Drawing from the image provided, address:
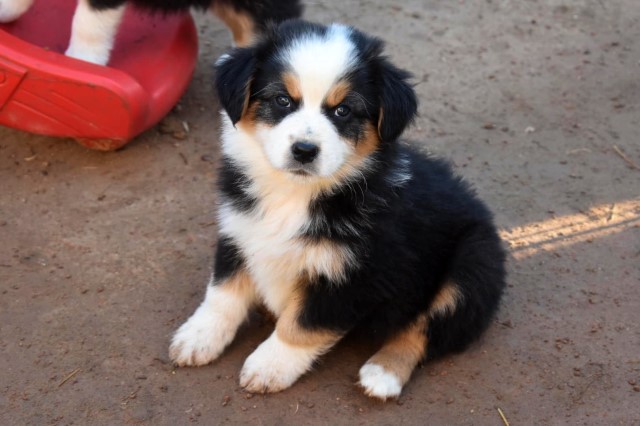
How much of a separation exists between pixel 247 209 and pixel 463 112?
2.44 m

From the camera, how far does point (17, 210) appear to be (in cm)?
436

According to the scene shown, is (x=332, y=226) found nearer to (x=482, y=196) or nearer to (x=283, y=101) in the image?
(x=283, y=101)

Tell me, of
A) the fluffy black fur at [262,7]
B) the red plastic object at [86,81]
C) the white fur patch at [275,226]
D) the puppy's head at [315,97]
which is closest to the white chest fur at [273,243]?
the white fur patch at [275,226]

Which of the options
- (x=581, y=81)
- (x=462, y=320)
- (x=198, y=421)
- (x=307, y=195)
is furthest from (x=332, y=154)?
(x=581, y=81)

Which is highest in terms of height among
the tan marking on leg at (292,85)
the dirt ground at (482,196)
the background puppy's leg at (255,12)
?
the tan marking on leg at (292,85)

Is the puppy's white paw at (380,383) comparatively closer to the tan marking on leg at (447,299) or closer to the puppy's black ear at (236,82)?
the tan marking on leg at (447,299)

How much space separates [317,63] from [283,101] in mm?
188

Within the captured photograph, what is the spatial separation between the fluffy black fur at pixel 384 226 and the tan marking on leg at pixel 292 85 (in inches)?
1.8

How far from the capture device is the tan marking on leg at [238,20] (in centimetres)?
530

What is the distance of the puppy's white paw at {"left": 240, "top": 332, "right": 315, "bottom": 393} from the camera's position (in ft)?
10.9

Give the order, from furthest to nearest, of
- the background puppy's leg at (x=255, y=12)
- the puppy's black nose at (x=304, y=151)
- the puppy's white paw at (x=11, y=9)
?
1. the background puppy's leg at (x=255, y=12)
2. the puppy's white paw at (x=11, y=9)
3. the puppy's black nose at (x=304, y=151)

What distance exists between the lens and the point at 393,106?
310cm

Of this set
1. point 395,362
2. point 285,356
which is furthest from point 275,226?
point 395,362

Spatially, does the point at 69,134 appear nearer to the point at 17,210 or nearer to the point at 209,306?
the point at 17,210
